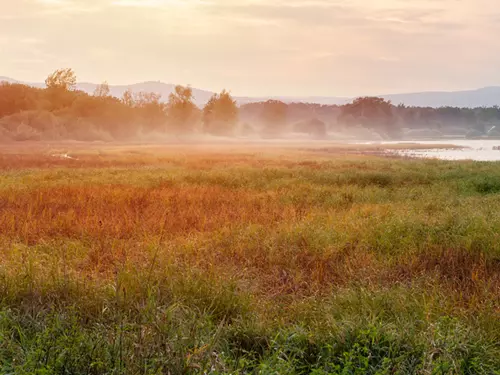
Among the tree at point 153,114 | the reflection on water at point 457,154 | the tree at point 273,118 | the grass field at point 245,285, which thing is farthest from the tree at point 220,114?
the grass field at point 245,285

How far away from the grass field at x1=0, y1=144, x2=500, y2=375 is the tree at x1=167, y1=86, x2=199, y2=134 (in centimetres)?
10385

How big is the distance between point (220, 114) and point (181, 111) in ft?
43.0

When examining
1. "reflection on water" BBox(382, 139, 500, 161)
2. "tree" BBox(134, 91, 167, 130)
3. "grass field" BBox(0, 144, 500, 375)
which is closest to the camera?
"grass field" BBox(0, 144, 500, 375)

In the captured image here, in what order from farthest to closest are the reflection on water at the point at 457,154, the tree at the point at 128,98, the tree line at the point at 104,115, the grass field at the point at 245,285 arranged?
the tree at the point at 128,98 < the tree line at the point at 104,115 < the reflection on water at the point at 457,154 < the grass field at the point at 245,285

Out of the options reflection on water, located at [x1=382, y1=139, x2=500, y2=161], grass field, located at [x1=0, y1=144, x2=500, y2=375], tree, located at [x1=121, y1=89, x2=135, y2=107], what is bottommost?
reflection on water, located at [x1=382, y1=139, x2=500, y2=161]

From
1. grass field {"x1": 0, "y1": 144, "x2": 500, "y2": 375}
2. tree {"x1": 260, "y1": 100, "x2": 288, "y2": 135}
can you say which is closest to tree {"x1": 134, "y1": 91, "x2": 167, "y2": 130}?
tree {"x1": 260, "y1": 100, "x2": 288, "y2": 135}

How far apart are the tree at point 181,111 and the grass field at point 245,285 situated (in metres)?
104

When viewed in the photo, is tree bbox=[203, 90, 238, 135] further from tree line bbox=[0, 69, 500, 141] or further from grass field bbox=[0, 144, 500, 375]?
grass field bbox=[0, 144, 500, 375]

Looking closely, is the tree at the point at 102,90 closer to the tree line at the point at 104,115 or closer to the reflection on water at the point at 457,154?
the tree line at the point at 104,115

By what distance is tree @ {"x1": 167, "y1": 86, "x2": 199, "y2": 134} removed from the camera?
12188 cm

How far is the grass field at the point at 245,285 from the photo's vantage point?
5.80 m

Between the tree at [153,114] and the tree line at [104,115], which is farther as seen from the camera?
the tree at [153,114]

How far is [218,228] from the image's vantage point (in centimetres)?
1341

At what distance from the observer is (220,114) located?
132750 mm
